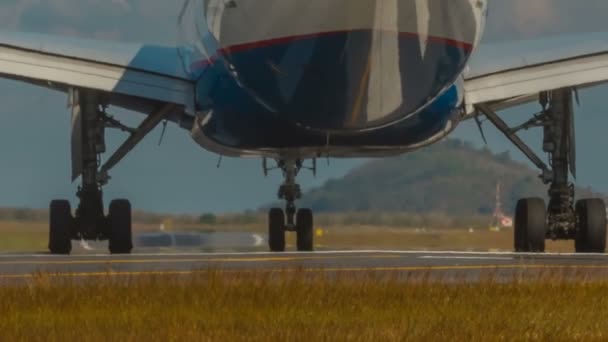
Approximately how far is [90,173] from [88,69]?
2472 mm

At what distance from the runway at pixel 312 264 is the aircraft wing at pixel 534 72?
12.0 feet

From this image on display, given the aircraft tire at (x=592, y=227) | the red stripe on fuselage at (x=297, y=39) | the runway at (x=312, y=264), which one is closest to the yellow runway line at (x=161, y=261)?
the runway at (x=312, y=264)

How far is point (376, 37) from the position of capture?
22.9 m

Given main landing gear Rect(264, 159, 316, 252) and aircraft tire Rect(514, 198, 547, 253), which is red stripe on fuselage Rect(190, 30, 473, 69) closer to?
aircraft tire Rect(514, 198, 547, 253)

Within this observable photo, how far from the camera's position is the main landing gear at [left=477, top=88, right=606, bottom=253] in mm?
31406

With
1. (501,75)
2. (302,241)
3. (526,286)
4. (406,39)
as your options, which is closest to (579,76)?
(501,75)

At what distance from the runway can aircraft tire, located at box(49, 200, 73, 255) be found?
2523mm

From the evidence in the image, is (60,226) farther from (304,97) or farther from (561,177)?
(561,177)

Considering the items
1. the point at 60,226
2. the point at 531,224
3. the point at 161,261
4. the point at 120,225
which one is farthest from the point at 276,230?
the point at 161,261

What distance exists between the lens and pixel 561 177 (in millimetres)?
32062

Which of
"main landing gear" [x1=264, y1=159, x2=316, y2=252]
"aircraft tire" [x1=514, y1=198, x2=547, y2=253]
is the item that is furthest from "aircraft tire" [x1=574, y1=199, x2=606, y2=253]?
"main landing gear" [x1=264, y1=159, x2=316, y2=252]

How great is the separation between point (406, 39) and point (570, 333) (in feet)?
36.5

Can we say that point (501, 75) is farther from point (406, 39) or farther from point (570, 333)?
point (570, 333)

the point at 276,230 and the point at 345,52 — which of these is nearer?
the point at 345,52
